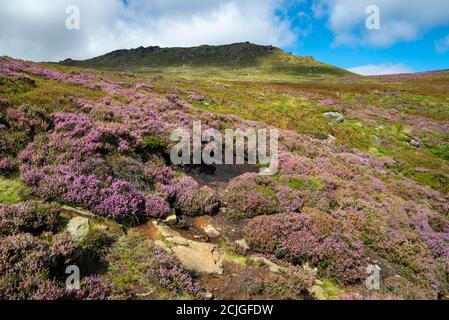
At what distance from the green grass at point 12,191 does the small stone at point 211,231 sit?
4.93 metres

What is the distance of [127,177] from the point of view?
10.4m

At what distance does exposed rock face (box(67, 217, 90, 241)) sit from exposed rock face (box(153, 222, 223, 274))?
194 centimetres

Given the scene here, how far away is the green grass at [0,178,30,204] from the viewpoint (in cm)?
779

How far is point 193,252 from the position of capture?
327 inches

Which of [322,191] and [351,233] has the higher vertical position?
[322,191]

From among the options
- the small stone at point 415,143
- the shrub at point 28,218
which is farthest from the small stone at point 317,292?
the small stone at point 415,143

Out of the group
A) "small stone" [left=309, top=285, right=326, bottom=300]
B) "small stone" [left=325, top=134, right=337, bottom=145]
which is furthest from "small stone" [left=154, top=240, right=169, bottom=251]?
"small stone" [left=325, top=134, right=337, bottom=145]

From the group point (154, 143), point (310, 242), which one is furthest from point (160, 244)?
point (154, 143)

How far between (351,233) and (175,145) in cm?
757

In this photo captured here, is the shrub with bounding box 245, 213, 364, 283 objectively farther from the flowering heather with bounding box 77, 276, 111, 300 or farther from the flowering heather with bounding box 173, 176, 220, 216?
the flowering heather with bounding box 77, 276, 111, 300

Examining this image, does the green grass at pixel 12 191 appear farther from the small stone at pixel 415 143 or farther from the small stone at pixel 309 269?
the small stone at pixel 415 143

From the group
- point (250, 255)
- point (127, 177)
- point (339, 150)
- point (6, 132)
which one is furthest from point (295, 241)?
point (339, 150)
